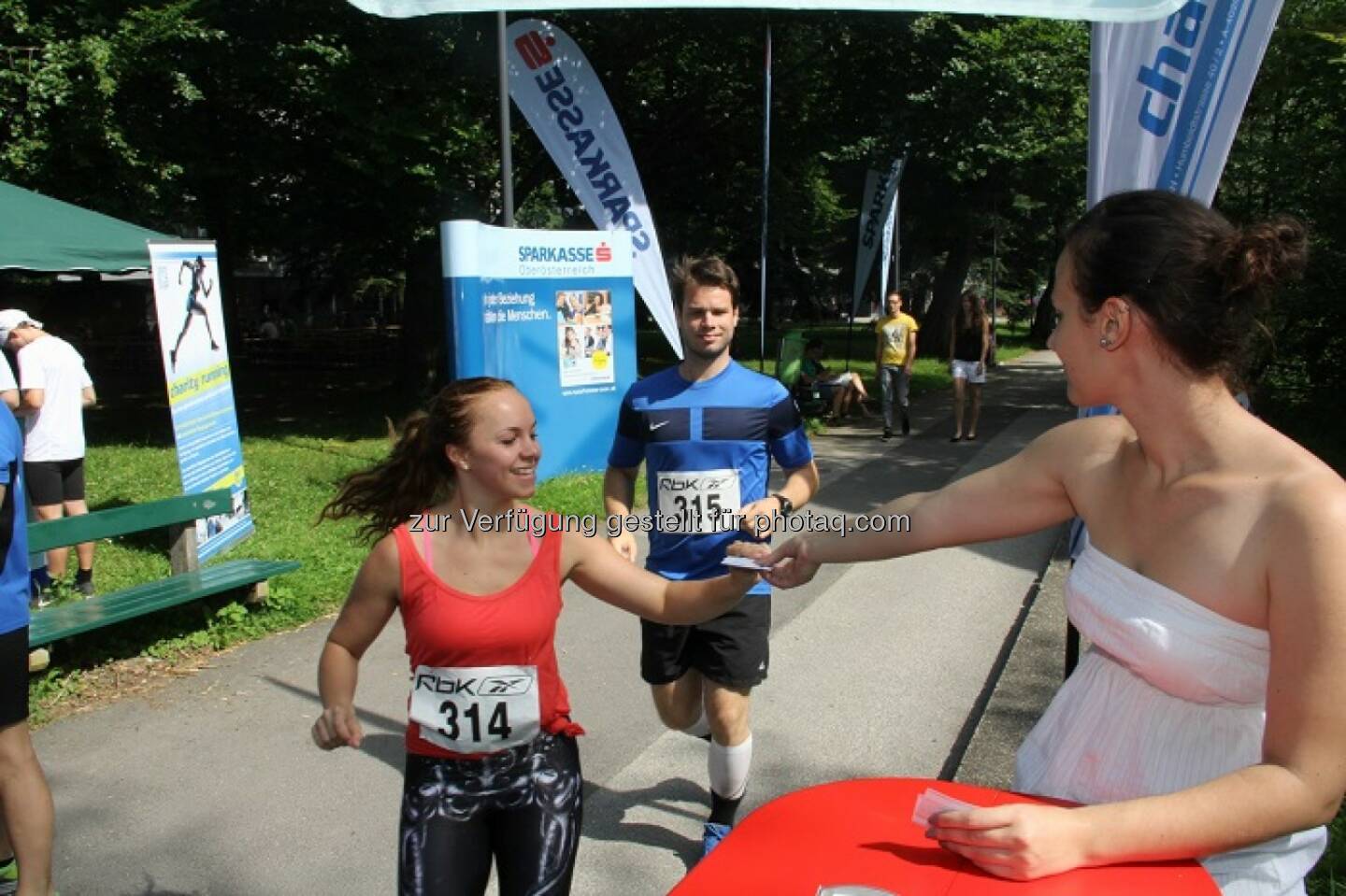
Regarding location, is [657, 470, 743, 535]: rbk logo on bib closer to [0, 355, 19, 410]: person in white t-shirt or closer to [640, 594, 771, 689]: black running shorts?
[640, 594, 771, 689]: black running shorts

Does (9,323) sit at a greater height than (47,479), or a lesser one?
greater

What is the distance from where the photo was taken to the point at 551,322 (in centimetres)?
1065

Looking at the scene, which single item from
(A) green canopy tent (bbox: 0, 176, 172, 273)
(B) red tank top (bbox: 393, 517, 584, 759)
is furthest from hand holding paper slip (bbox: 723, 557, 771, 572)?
(A) green canopy tent (bbox: 0, 176, 172, 273)

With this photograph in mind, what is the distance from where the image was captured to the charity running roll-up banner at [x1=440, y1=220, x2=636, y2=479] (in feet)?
30.5

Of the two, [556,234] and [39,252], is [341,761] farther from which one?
[556,234]

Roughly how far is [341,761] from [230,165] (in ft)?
43.2

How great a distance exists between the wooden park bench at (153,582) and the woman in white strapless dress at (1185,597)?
16.7 ft

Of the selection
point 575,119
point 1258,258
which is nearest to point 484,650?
point 1258,258

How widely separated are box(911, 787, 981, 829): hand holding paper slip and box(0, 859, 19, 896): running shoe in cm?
325

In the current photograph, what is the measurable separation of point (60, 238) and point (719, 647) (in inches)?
308

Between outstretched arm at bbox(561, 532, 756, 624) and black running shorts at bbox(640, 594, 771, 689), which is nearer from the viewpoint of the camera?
outstretched arm at bbox(561, 532, 756, 624)

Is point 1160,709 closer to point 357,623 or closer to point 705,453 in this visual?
point 357,623

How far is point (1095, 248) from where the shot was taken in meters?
1.63

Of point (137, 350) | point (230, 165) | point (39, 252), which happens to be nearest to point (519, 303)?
point (39, 252)
